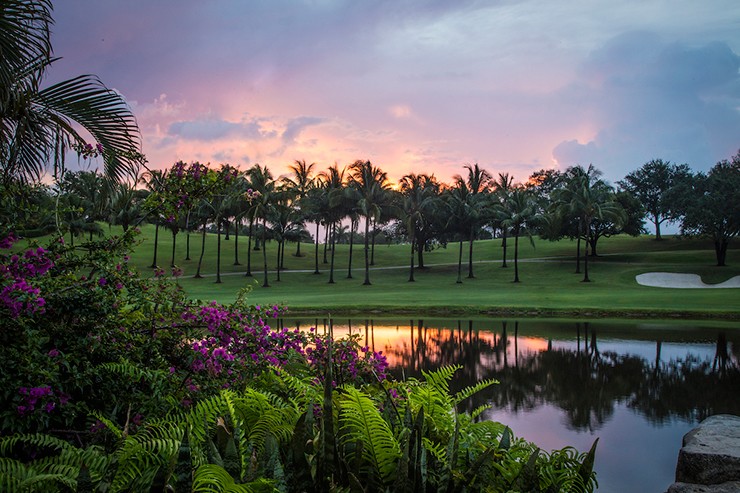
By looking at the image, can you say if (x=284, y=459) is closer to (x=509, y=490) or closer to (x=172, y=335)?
(x=509, y=490)

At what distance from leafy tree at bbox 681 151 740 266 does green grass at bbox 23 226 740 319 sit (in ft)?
8.71

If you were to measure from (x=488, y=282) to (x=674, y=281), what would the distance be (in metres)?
15.0

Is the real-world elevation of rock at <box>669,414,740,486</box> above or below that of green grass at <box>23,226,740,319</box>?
above

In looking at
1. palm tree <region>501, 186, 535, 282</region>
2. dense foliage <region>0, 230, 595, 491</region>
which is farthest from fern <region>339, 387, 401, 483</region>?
palm tree <region>501, 186, 535, 282</region>

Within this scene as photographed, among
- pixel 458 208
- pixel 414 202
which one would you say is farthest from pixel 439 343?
pixel 458 208

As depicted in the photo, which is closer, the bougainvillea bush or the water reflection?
the bougainvillea bush

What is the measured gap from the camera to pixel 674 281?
48.2 m

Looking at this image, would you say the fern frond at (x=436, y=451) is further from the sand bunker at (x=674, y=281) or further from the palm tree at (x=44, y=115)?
the sand bunker at (x=674, y=281)

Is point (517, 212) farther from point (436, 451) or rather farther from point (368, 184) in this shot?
point (436, 451)

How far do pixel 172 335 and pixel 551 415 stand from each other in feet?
24.4

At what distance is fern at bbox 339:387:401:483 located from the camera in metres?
3.45

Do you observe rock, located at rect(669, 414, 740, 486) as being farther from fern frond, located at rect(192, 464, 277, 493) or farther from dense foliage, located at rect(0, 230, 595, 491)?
fern frond, located at rect(192, 464, 277, 493)

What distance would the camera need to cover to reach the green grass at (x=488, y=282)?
29891 millimetres

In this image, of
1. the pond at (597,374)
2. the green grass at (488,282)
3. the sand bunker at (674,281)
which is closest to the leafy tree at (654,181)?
the green grass at (488,282)
